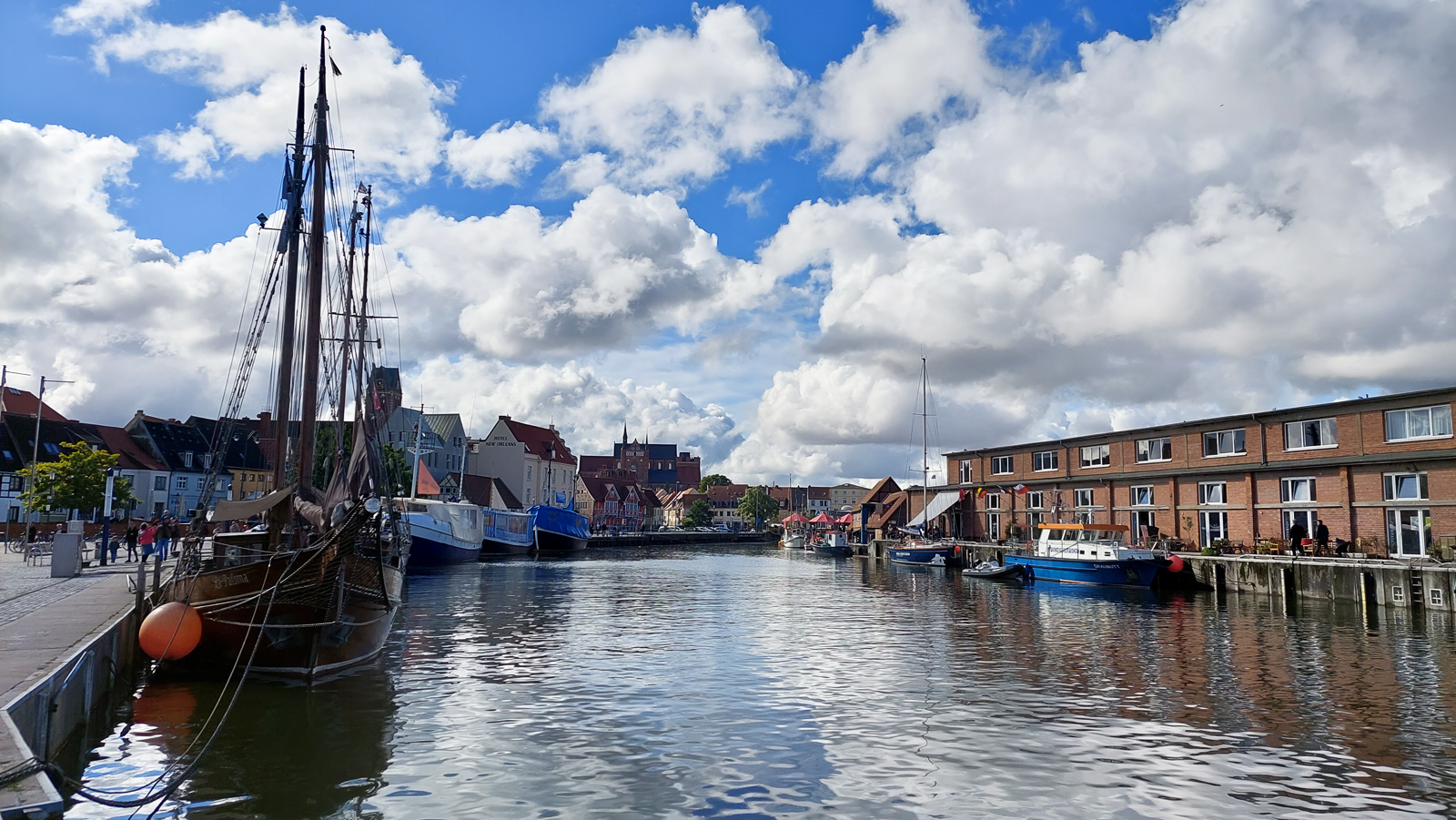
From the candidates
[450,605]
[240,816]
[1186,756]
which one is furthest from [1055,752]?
[450,605]

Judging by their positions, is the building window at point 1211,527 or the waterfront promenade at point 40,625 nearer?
the waterfront promenade at point 40,625

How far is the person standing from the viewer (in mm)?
44062

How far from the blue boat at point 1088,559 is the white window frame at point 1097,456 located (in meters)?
10.3

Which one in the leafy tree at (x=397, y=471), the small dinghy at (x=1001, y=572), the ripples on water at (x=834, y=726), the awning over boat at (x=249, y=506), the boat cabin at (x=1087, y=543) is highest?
the leafy tree at (x=397, y=471)

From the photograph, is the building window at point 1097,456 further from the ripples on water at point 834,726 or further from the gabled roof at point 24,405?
the gabled roof at point 24,405

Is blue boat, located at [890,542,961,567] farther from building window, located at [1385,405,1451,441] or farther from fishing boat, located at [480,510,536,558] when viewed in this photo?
fishing boat, located at [480,510,536,558]

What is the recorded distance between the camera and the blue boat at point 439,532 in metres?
63.5

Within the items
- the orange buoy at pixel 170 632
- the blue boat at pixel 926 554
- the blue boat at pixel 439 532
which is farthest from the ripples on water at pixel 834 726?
the blue boat at pixel 926 554

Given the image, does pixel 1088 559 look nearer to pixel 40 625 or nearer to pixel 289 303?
pixel 289 303

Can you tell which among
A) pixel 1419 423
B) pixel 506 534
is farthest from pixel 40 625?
pixel 506 534

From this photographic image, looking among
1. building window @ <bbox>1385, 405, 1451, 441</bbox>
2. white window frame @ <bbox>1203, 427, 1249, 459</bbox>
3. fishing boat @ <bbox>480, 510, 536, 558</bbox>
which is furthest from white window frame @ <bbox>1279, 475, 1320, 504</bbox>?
fishing boat @ <bbox>480, 510, 536, 558</bbox>

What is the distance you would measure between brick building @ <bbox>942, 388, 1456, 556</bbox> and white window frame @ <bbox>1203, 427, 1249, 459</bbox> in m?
0.06

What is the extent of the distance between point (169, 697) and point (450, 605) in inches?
776

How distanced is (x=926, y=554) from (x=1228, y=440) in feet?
78.5
